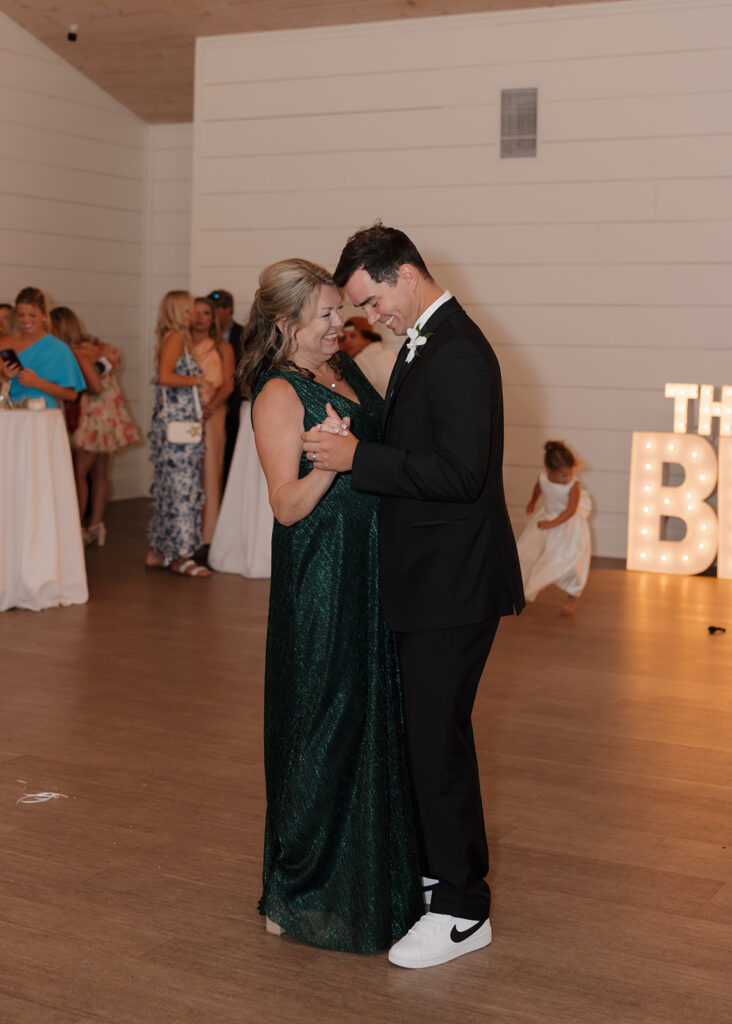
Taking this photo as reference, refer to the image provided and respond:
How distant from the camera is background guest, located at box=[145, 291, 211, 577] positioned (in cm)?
704

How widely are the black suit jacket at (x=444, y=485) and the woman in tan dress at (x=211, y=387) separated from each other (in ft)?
15.9

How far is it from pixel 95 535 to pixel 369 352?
8.05 feet

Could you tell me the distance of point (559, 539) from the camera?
20.5 feet

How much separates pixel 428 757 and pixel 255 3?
7.27 metres

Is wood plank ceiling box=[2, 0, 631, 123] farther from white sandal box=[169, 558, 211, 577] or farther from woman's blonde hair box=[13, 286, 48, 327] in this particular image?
white sandal box=[169, 558, 211, 577]

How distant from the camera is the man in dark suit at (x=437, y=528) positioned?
2314mm

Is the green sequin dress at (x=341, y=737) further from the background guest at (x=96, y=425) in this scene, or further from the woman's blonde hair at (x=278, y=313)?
the background guest at (x=96, y=425)

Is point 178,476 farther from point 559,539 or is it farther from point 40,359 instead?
point 559,539

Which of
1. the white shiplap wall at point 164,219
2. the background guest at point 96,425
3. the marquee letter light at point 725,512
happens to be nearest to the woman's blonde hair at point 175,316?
the background guest at point 96,425

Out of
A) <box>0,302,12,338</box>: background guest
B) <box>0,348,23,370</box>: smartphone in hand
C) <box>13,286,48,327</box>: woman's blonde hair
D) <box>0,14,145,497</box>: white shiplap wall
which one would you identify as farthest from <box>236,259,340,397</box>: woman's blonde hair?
<box>0,14,145,497</box>: white shiplap wall

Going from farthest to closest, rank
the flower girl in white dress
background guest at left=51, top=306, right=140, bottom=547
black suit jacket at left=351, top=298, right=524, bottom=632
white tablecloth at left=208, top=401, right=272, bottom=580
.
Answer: background guest at left=51, top=306, right=140, bottom=547 → white tablecloth at left=208, top=401, right=272, bottom=580 → the flower girl in white dress → black suit jacket at left=351, top=298, right=524, bottom=632

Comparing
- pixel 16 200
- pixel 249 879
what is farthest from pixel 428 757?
pixel 16 200

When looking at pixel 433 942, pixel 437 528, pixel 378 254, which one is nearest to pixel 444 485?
pixel 437 528

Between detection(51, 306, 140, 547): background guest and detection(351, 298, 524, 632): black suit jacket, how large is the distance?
232 inches
